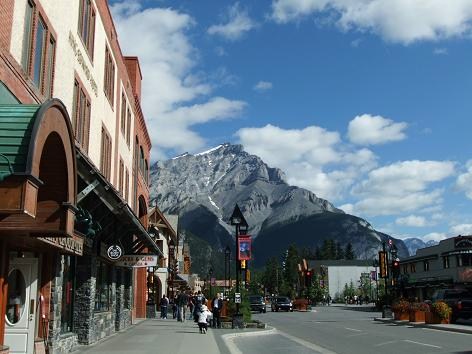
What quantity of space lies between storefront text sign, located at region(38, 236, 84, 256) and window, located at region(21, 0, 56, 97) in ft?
11.8

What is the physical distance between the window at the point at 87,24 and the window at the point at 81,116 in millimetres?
1674

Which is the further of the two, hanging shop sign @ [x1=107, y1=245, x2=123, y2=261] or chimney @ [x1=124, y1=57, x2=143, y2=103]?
chimney @ [x1=124, y1=57, x2=143, y2=103]

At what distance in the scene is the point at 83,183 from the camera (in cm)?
1502

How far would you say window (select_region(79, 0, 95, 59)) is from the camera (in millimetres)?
18522

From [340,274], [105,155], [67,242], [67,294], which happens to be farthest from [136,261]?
[340,274]

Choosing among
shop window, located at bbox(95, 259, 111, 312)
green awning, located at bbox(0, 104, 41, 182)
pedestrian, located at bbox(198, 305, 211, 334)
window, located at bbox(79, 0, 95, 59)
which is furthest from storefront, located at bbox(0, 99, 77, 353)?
pedestrian, located at bbox(198, 305, 211, 334)

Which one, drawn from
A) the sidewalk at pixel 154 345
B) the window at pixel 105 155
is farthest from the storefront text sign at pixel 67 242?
the window at pixel 105 155

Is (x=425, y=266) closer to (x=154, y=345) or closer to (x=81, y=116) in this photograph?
(x=154, y=345)

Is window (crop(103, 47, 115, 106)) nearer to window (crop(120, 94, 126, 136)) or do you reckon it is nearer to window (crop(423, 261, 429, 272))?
window (crop(120, 94, 126, 136))

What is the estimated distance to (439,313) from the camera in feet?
99.8

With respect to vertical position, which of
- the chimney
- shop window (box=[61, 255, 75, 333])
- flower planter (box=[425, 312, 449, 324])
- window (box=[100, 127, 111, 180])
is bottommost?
flower planter (box=[425, 312, 449, 324])

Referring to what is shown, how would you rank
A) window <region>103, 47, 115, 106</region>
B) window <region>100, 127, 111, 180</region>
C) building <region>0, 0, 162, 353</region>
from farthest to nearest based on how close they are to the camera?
window <region>103, 47, 115, 106</region>, window <region>100, 127, 111, 180</region>, building <region>0, 0, 162, 353</region>

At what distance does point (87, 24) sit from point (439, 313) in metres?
22.6

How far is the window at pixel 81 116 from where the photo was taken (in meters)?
17.9
